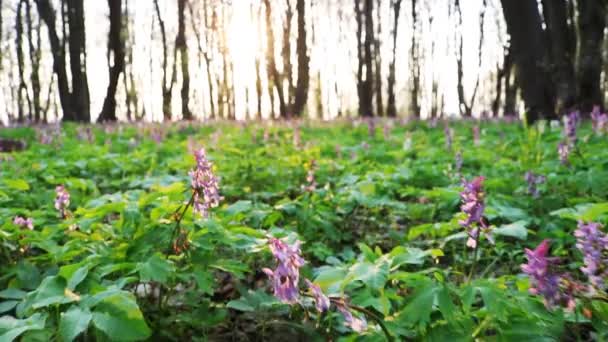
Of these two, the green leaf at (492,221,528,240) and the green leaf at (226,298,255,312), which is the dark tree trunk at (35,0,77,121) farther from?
the green leaf at (492,221,528,240)

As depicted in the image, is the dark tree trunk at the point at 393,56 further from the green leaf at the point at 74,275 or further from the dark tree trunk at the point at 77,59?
the green leaf at the point at 74,275

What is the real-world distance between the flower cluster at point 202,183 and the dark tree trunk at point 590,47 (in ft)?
37.5

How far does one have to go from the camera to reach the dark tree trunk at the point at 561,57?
9984mm

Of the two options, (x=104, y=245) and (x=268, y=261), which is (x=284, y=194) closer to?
(x=268, y=261)

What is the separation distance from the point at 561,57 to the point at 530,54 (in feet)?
6.17

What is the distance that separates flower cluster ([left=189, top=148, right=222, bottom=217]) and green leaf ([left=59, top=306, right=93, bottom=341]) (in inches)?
24.1

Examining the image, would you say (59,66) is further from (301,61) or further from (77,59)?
(301,61)

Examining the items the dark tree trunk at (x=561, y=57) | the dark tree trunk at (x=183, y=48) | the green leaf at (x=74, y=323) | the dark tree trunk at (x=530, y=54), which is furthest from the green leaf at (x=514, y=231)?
the dark tree trunk at (x=183, y=48)

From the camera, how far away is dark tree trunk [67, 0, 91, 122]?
15.5 metres

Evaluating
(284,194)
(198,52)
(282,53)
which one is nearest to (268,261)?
(284,194)

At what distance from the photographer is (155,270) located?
1.76m

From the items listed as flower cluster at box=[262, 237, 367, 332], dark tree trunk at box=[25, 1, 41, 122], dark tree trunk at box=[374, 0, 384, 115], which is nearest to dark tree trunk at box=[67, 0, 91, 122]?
flower cluster at box=[262, 237, 367, 332]

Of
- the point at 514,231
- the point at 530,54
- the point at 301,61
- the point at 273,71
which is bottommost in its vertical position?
the point at 514,231

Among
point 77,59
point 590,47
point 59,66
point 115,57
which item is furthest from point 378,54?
point 590,47
